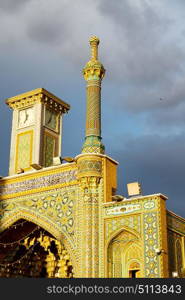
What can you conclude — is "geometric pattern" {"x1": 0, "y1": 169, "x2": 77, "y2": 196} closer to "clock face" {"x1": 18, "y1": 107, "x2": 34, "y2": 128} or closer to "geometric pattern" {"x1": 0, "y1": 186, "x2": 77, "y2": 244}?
"geometric pattern" {"x1": 0, "y1": 186, "x2": 77, "y2": 244}

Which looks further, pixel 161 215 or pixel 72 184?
pixel 72 184

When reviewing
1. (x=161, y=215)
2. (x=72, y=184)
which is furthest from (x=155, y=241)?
(x=72, y=184)

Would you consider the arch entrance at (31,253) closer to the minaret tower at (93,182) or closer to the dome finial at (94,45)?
the minaret tower at (93,182)

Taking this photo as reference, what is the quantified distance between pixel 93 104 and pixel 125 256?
4.46 meters

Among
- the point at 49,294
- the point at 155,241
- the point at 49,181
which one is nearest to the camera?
the point at 49,294

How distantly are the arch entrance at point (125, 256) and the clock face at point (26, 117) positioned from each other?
6.97 metres

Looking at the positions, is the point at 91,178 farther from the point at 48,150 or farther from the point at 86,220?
the point at 48,150

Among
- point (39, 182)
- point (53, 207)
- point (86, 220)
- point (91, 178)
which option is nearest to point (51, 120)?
point (39, 182)

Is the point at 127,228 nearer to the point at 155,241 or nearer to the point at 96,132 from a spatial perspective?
the point at 155,241

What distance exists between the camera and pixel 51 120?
66.8 ft

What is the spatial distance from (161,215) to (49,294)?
16.8ft

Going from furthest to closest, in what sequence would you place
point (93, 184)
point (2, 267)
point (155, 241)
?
point (2, 267)
point (93, 184)
point (155, 241)

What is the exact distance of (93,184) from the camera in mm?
15117

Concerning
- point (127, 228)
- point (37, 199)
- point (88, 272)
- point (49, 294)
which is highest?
point (37, 199)
